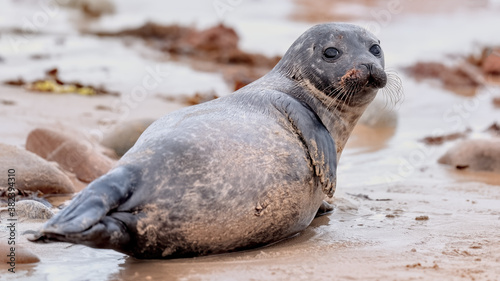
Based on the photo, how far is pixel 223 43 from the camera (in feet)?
47.9

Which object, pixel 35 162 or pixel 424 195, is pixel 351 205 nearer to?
pixel 424 195

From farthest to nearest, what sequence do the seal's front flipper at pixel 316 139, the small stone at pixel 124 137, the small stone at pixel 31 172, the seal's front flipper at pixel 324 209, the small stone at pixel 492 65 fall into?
the small stone at pixel 492 65
the small stone at pixel 124 137
the small stone at pixel 31 172
the seal's front flipper at pixel 324 209
the seal's front flipper at pixel 316 139

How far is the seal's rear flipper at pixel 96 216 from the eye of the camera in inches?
134

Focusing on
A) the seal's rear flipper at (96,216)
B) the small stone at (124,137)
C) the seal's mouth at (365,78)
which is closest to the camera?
the seal's rear flipper at (96,216)

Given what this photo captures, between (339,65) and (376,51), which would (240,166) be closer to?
(339,65)

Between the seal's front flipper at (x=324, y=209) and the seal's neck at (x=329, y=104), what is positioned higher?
the seal's neck at (x=329, y=104)

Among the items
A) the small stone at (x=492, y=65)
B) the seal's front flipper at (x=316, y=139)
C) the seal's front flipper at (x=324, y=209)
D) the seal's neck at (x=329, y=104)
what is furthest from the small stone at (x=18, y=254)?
the small stone at (x=492, y=65)

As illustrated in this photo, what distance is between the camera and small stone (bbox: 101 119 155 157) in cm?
715

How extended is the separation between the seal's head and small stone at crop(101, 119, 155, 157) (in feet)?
8.74

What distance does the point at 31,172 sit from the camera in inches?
217

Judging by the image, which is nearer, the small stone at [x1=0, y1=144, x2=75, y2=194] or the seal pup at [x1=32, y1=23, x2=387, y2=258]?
the seal pup at [x1=32, y1=23, x2=387, y2=258]

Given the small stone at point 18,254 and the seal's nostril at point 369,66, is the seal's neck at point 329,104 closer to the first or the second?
the seal's nostril at point 369,66

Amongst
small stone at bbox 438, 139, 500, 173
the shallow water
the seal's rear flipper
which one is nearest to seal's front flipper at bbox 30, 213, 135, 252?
the seal's rear flipper

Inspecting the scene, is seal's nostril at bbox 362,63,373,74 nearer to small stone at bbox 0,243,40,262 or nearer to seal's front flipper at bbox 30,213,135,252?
seal's front flipper at bbox 30,213,135,252
